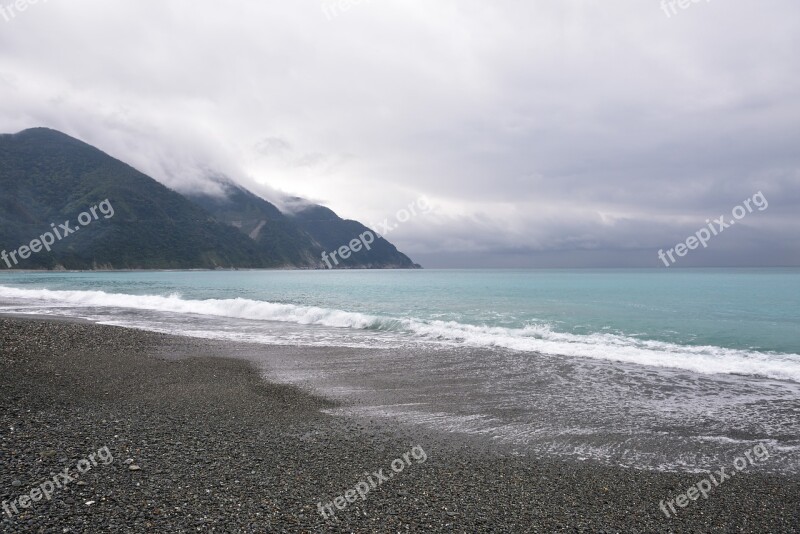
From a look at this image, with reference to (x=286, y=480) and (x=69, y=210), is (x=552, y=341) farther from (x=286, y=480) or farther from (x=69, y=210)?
(x=69, y=210)

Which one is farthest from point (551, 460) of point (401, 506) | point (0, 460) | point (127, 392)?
point (127, 392)

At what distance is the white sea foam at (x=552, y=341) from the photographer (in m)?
17.3

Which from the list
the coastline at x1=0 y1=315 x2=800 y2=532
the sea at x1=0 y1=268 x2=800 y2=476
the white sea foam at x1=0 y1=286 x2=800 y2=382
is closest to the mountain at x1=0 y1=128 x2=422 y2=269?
the white sea foam at x1=0 y1=286 x2=800 y2=382

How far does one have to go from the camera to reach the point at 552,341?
900 inches

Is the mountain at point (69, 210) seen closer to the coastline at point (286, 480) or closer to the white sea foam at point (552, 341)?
the white sea foam at point (552, 341)

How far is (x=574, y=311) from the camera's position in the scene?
3912cm

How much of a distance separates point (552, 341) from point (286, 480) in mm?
19262

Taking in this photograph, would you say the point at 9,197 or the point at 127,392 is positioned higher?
the point at 9,197

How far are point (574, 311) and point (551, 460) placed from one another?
112 ft

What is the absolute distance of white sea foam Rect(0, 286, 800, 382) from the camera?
1734 centimetres

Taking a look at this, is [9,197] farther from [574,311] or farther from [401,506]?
[401,506]

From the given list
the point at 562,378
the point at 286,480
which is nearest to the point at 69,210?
the point at 562,378

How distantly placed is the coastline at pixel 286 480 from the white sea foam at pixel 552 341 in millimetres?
12006

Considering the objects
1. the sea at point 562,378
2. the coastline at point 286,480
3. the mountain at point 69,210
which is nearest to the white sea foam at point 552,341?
the sea at point 562,378
